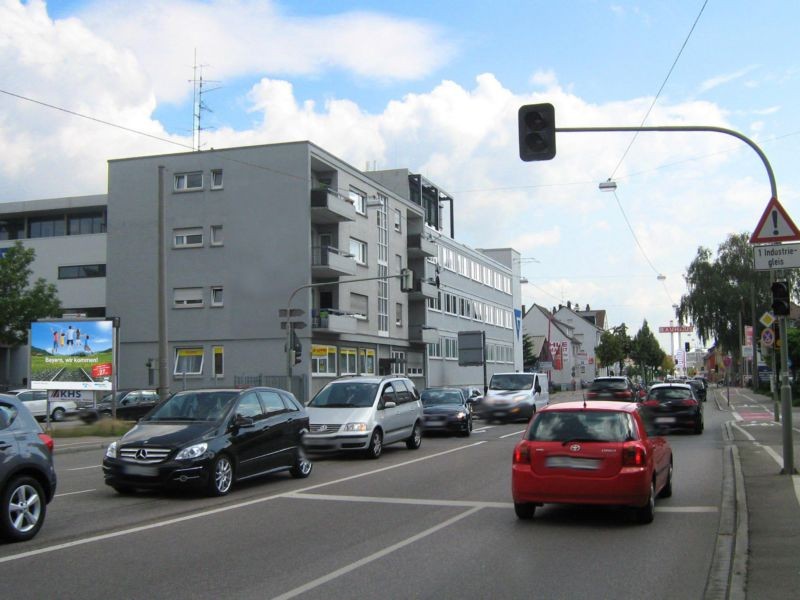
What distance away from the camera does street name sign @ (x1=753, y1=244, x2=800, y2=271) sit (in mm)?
13398

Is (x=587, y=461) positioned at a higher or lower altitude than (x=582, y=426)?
lower

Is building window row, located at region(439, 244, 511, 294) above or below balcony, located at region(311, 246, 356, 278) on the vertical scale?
above

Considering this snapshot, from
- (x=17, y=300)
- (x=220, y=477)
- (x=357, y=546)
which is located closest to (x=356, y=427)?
(x=220, y=477)

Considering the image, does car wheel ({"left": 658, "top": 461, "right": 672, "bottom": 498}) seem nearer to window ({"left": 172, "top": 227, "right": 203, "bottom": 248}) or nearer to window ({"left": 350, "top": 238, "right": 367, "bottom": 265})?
window ({"left": 172, "top": 227, "right": 203, "bottom": 248})

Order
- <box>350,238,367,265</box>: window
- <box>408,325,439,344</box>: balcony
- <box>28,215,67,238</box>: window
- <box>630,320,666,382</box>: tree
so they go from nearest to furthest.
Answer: <box>350,238,367,265</box>: window → <box>408,325,439,344</box>: balcony → <box>28,215,67,238</box>: window → <box>630,320,666,382</box>: tree

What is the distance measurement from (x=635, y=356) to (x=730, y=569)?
11182cm

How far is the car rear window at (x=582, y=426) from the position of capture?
9.70 metres

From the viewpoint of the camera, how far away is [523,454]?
32.2 feet

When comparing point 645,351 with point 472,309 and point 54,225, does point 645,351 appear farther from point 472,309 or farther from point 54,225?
point 54,225

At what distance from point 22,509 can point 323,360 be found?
3612 cm

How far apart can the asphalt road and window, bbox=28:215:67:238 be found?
5245cm

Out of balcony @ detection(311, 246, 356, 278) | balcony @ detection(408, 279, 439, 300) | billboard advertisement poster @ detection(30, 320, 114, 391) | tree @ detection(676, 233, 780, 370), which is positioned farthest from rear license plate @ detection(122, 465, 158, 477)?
tree @ detection(676, 233, 780, 370)

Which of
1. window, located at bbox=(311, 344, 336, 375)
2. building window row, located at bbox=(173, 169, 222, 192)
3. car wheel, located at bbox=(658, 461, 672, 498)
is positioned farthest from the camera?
building window row, located at bbox=(173, 169, 222, 192)

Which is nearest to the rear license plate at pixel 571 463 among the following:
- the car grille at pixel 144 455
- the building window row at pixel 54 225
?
the car grille at pixel 144 455
